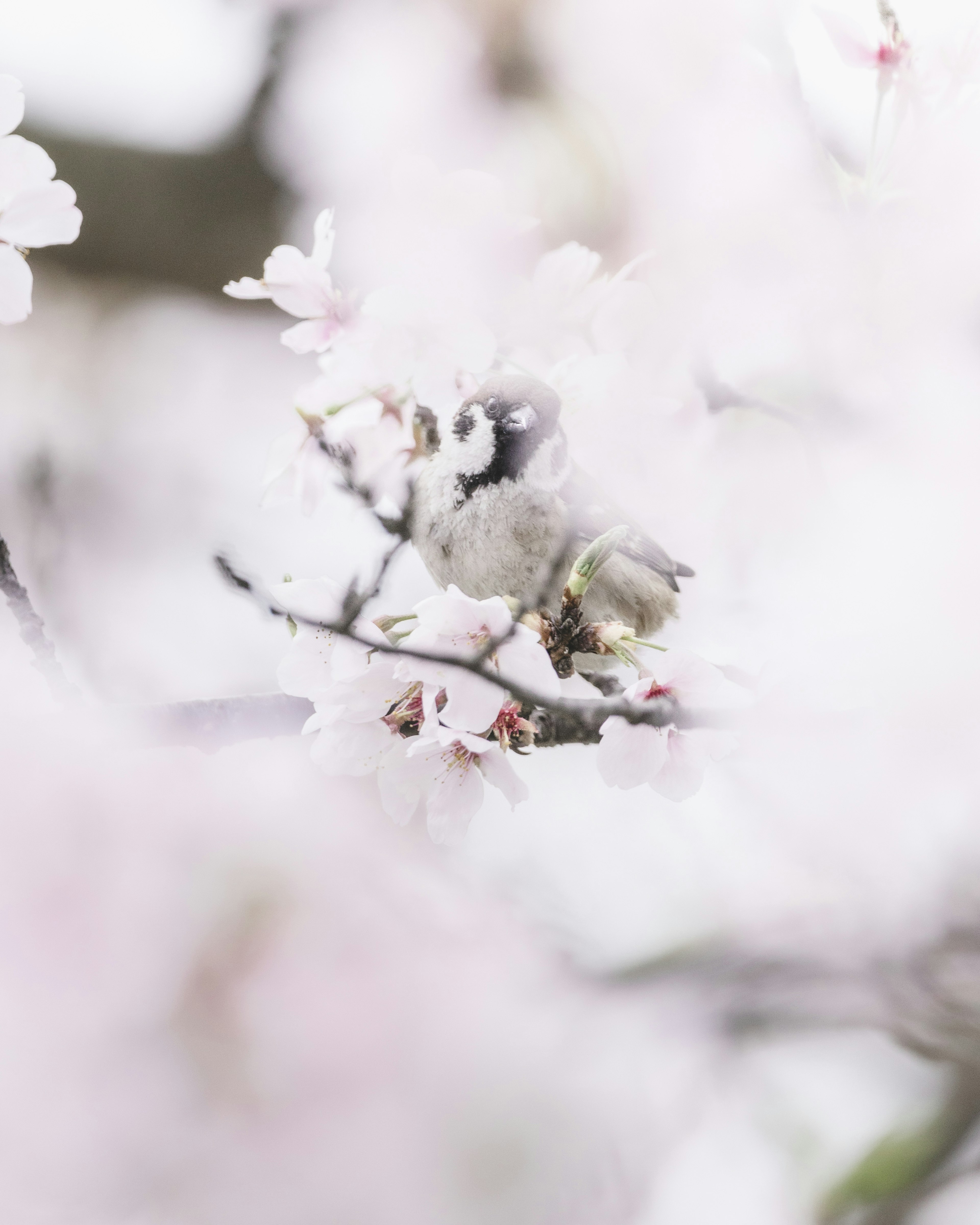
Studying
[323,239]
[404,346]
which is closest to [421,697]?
[404,346]

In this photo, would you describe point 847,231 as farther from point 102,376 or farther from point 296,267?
point 102,376

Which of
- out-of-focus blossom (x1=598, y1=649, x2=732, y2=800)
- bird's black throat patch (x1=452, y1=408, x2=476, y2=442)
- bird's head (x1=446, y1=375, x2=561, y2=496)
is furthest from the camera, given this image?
bird's black throat patch (x1=452, y1=408, x2=476, y2=442)

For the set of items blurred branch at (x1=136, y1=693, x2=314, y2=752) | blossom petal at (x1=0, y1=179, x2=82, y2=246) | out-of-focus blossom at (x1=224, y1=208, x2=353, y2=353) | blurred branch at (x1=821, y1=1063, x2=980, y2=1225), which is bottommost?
blurred branch at (x1=821, y1=1063, x2=980, y2=1225)

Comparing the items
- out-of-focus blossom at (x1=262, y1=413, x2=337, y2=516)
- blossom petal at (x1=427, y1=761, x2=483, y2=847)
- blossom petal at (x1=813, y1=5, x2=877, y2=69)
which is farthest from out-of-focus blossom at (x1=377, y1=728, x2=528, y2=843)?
blossom petal at (x1=813, y1=5, x2=877, y2=69)

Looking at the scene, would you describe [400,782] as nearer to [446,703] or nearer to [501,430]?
[446,703]

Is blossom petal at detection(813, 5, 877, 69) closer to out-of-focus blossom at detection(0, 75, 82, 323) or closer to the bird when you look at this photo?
the bird

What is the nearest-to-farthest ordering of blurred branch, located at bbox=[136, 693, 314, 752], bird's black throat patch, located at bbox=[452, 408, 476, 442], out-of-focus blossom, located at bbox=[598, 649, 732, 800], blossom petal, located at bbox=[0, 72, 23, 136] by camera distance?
1. blossom petal, located at bbox=[0, 72, 23, 136]
2. out-of-focus blossom, located at bbox=[598, 649, 732, 800]
3. blurred branch, located at bbox=[136, 693, 314, 752]
4. bird's black throat patch, located at bbox=[452, 408, 476, 442]
